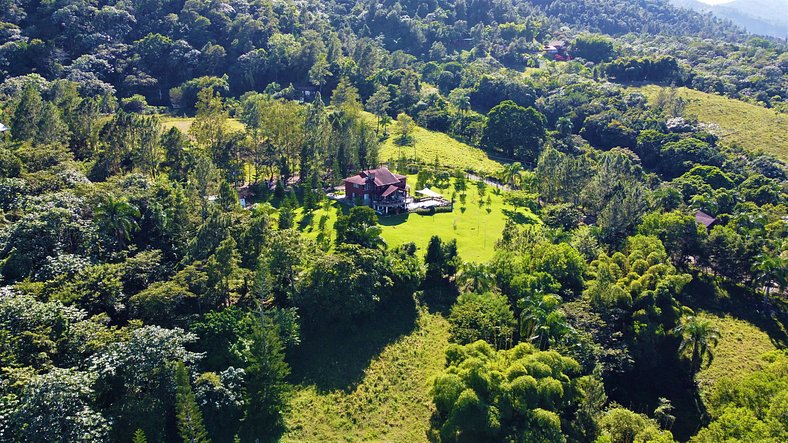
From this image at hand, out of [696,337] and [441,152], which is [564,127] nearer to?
[441,152]

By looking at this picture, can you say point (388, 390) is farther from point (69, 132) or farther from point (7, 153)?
point (69, 132)

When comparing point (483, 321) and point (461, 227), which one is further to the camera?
point (461, 227)

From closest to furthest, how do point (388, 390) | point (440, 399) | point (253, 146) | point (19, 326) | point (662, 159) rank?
point (19, 326) < point (440, 399) < point (388, 390) < point (253, 146) < point (662, 159)

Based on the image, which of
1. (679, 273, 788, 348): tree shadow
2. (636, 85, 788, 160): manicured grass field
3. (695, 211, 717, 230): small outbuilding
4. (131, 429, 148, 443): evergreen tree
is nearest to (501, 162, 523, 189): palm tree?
(695, 211, 717, 230): small outbuilding

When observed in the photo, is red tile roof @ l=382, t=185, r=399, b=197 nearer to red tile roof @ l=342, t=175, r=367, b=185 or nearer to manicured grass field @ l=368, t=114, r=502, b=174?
red tile roof @ l=342, t=175, r=367, b=185

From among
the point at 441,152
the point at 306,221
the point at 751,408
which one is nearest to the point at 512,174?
the point at 441,152

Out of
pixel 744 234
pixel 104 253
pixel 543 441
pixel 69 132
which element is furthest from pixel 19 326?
pixel 744 234
